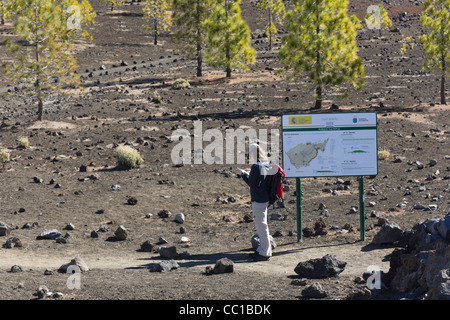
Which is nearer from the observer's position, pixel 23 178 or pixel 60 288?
pixel 60 288

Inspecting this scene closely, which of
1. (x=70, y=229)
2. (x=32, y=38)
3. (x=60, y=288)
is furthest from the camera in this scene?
(x=32, y=38)

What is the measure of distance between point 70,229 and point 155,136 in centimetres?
894

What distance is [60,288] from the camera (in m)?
7.83

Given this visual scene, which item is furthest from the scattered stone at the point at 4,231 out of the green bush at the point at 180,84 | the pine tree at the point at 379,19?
the pine tree at the point at 379,19

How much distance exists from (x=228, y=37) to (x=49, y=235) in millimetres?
23825

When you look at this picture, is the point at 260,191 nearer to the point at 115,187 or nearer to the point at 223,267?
the point at 223,267

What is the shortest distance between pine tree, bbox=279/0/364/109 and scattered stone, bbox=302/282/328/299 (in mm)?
19229

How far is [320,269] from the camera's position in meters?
8.27

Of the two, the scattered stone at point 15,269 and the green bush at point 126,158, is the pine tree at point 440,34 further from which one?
the scattered stone at point 15,269

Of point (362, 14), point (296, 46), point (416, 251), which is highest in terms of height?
point (362, 14)

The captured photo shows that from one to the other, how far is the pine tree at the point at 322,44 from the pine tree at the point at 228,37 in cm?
761

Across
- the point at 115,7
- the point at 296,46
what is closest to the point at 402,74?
the point at 296,46

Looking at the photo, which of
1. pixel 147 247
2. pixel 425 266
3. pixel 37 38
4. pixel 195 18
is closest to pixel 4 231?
pixel 147 247

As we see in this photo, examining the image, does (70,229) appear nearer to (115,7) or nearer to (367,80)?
(367,80)
